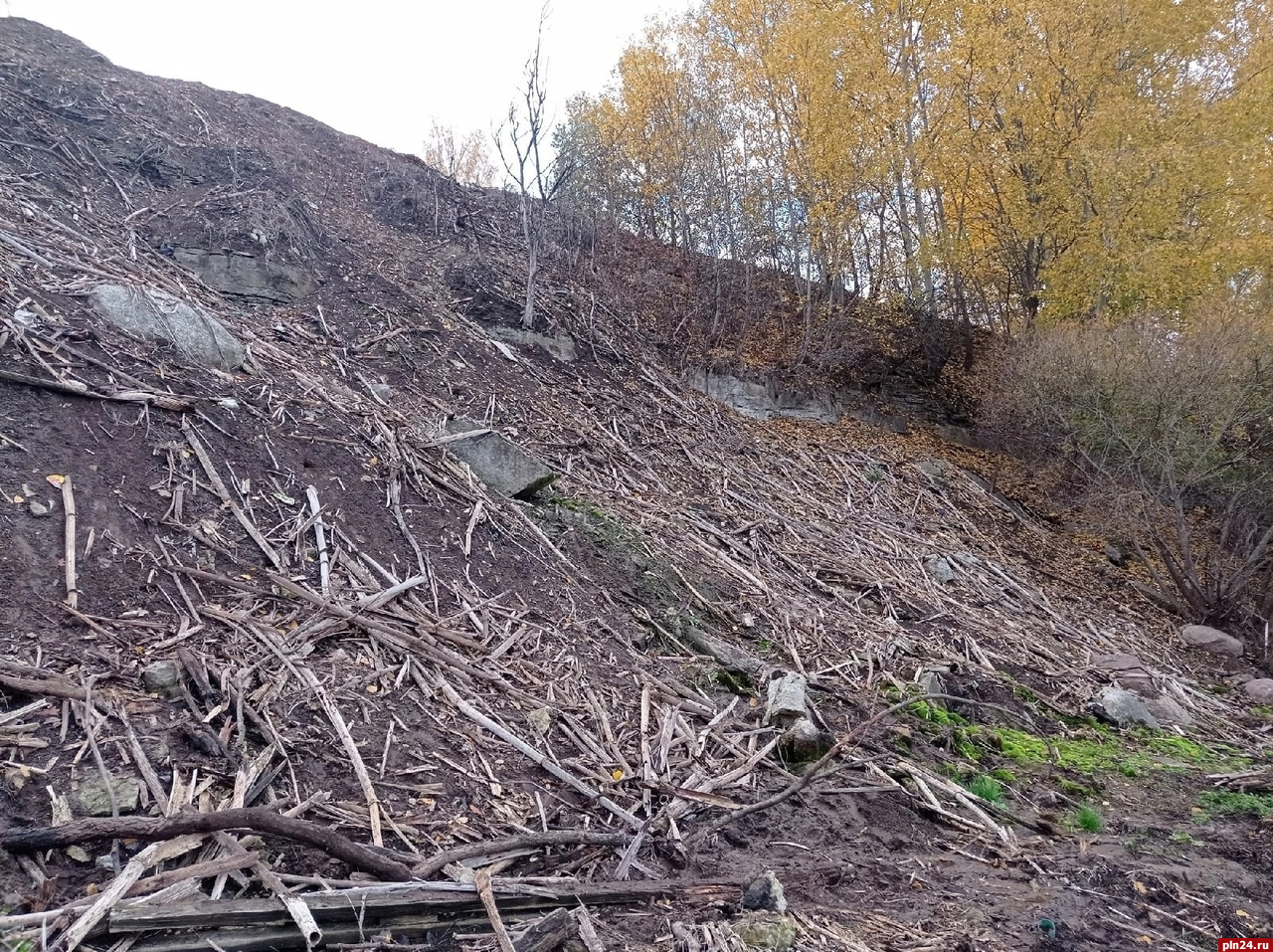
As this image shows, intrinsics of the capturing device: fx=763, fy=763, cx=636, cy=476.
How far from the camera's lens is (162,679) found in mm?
3301

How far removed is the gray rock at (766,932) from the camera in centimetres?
283

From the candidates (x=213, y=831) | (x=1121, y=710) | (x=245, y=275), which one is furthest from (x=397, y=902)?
(x=245, y=275)

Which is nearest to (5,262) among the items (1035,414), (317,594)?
(317,594)

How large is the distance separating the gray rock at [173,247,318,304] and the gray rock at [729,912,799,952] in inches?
310

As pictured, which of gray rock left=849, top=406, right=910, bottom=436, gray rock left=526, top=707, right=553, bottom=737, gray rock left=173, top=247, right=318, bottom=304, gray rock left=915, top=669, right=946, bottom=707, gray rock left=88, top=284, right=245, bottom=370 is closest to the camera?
gray rock left=526, top=707, right=553, bottom=737

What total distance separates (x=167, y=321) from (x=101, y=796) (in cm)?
399

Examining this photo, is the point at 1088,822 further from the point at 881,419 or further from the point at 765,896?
the point at 881,419

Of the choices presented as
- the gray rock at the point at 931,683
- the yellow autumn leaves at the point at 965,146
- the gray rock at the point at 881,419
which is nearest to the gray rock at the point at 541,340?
the yellow autumn leaves at the point at 965,146

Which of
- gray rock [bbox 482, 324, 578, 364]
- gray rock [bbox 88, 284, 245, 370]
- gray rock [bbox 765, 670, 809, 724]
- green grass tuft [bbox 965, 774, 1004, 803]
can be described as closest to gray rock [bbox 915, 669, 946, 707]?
green grass tuft [bbox 965, 774, 1004, 803]

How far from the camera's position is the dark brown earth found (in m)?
3.24

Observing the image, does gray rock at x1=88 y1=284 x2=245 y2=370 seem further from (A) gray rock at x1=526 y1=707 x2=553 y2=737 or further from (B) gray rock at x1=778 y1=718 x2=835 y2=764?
(B) gray rock at x1=778 y1=718 x2=835 y2=764

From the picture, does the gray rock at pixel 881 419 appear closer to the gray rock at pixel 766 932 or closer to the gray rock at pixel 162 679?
the gray rock at pixel 766 932

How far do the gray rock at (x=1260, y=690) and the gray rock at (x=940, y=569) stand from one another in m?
3.09

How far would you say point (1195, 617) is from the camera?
1012 cm
